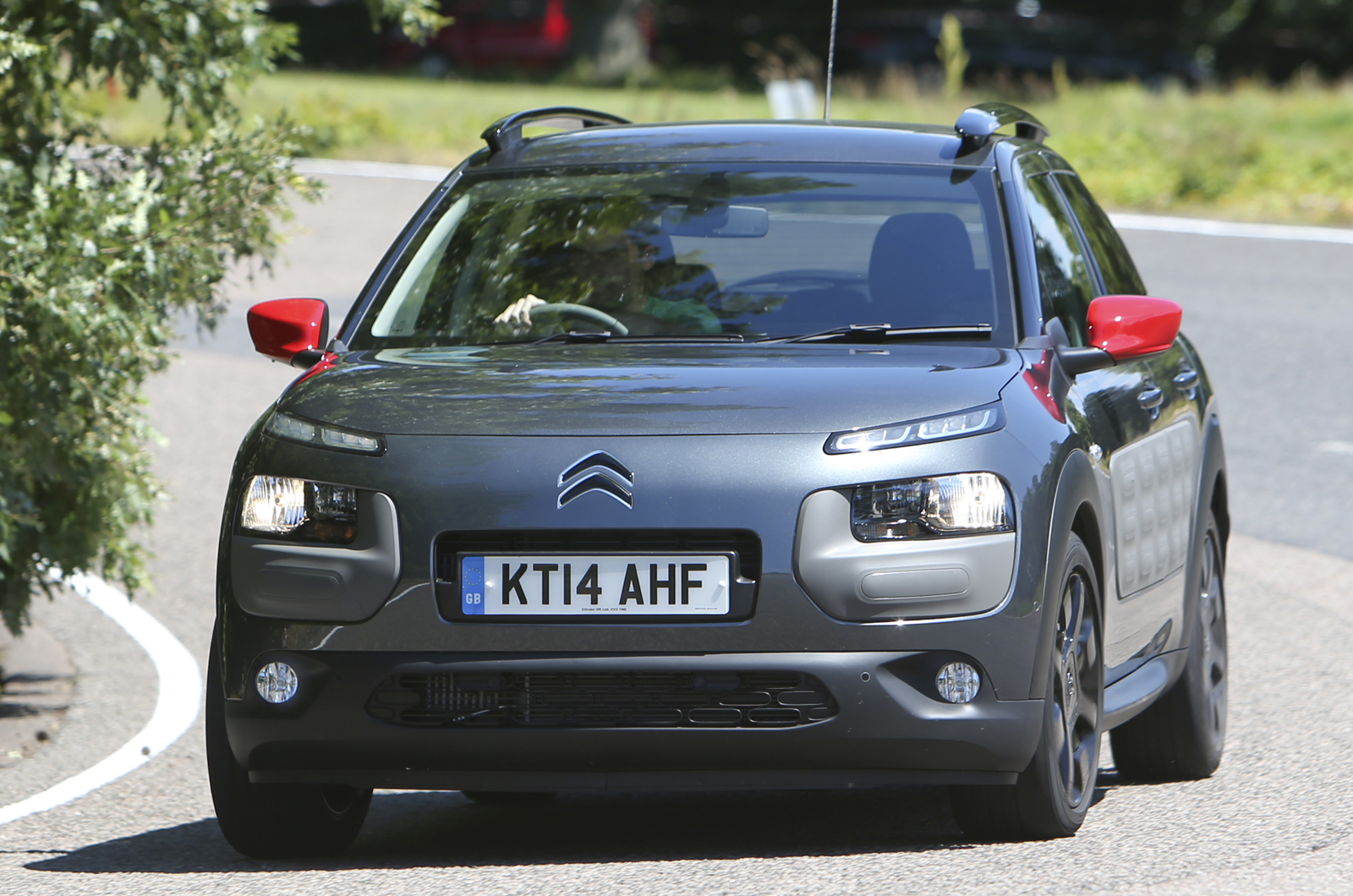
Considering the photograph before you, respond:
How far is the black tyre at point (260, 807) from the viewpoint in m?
4.98

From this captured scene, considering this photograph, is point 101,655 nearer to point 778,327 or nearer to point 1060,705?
point 778,327

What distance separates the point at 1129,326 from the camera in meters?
5.41

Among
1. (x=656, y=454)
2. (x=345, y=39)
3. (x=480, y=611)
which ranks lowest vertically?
(x=345, y=39)

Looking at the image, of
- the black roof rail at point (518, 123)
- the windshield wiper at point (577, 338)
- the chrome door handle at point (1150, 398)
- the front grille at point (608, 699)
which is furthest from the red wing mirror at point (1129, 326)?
the black roof rail at point (518, 123)

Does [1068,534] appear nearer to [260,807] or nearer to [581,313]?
[581,313]

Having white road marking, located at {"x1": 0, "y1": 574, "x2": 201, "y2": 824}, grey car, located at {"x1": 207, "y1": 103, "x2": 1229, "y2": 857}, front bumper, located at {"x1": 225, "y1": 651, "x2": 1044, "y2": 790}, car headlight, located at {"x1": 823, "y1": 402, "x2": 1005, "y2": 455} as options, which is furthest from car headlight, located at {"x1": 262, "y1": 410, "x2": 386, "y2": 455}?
white road marking, located at {"x1": 0, "y1": 574, "x2": 201, "y2": 824}

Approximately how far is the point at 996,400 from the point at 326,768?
1658 millimetres

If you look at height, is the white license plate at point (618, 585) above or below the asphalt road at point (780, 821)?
above

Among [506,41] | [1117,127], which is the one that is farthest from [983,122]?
[506,41]

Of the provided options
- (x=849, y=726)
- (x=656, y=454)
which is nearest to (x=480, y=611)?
(x=656, y=454)

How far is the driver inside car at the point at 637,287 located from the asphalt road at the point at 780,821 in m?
1.28

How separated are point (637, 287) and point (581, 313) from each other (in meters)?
0.16

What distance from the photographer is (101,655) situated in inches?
354

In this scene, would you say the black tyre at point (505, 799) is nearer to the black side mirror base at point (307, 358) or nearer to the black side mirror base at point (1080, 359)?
the black side mirror base at point (307, 358)
